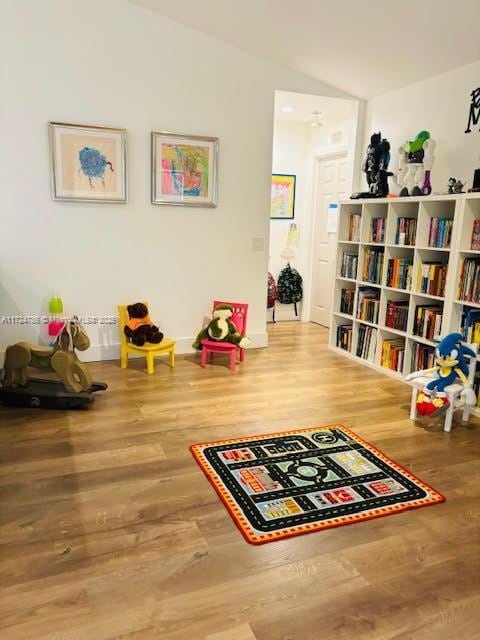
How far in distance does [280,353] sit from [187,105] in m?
2.40

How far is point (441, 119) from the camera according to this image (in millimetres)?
4094

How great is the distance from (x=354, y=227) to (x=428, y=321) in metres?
1.30

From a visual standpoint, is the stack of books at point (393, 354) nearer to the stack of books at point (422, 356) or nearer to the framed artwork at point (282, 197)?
the stack of books at point (422, 356)

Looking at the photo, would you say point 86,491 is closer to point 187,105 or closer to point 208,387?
point 208,387

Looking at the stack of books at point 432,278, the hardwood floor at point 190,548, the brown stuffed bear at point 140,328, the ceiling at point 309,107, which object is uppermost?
the ceiling at point 309,107

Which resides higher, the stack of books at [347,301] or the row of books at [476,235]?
the row of books at [476,235]

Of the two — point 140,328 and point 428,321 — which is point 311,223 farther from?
point 140,328

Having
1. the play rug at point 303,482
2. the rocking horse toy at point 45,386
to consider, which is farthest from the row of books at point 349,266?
the rocking horse toy at point 45,386

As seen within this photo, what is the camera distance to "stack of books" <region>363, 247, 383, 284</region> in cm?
432

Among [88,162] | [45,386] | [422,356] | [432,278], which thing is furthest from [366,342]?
[88,162]

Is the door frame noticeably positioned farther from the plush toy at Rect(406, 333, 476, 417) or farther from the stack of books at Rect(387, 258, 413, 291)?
the plush toy at Rect(406, 333, 476, 417)

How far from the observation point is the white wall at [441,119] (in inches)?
151

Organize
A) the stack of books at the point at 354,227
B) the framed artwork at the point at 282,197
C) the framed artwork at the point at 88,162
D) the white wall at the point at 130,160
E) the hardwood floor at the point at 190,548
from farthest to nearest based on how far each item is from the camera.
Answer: the framed artwork at the point at 282,197, the stack of books at the point at 354,227, the framed artwork at the point at 88,162, the white wall at the point at 130,160, the hardwood floor at the point at 190,548

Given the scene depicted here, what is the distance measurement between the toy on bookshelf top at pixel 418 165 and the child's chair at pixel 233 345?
5.56 ft
